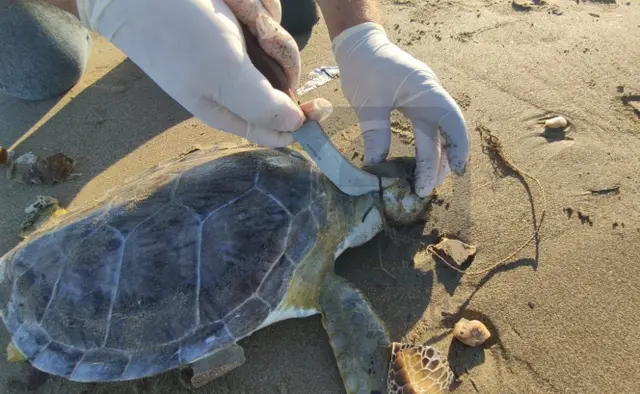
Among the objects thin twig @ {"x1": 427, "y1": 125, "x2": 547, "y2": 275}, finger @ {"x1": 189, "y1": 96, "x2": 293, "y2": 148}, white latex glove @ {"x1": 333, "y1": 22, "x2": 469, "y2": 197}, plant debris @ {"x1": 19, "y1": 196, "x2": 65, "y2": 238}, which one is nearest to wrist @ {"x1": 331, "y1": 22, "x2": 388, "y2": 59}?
white latex glove @ {"x1": 333, "y1": 22, "x2": 469, "y2": 197}

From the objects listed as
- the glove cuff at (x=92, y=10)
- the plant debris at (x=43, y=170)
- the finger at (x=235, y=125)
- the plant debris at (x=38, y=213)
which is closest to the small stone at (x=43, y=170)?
the plant debris at (x=43, y=170)

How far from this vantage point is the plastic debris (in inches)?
129

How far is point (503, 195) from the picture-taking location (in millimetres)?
2449

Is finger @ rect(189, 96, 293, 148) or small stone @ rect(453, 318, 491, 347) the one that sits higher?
finger @ rect(189, 96, 293, 148)

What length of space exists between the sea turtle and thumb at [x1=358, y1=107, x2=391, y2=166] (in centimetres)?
32

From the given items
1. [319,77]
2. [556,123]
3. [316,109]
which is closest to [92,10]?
[316,109]

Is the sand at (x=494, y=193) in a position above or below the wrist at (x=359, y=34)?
below

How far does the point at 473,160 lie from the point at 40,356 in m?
2.36

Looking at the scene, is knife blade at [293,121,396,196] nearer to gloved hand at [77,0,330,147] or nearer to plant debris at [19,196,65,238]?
gloved hand at [77,0,330,147]

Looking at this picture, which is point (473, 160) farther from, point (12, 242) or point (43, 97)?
point (43, 97)

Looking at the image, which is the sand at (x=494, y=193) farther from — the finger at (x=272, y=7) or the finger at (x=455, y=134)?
the finger at (x=272, y=7)

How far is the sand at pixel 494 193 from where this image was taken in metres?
1.98

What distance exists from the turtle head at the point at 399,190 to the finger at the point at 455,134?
0.68ft

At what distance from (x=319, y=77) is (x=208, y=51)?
1570mm
